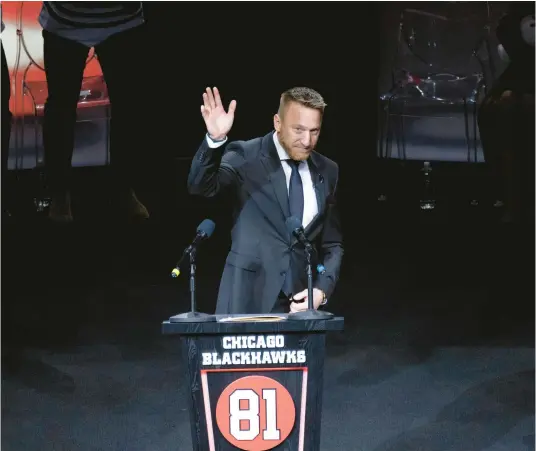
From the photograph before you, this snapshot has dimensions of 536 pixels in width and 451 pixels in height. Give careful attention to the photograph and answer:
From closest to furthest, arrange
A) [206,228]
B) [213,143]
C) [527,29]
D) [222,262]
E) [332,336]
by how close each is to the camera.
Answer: [206,228] < [213,143] < [527,29] < [332,336] < [222,262]

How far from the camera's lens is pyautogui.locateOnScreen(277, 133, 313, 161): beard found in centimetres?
415

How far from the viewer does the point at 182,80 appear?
5.79 metres

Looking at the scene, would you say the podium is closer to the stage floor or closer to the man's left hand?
the man's left hand

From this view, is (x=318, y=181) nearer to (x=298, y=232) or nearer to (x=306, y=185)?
(x=306, y=185)

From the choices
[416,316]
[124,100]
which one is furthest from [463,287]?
[124,100]

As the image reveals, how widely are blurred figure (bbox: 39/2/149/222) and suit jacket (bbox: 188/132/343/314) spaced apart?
1847 millimetres

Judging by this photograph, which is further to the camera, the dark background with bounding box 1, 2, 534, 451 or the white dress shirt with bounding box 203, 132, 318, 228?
the dark background with bounding box 1, 2, 534, 451

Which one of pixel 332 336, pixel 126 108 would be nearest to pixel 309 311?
pixel 126 108

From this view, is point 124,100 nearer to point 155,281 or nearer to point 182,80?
point 182,80

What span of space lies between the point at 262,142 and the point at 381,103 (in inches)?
73.0

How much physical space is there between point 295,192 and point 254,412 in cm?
95

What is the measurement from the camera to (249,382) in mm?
3682

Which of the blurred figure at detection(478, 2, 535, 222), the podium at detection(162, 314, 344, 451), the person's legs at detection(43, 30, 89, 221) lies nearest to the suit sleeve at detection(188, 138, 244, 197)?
the podium at detection(162, 314, 344, 451)

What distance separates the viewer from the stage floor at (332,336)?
537 centimetres
